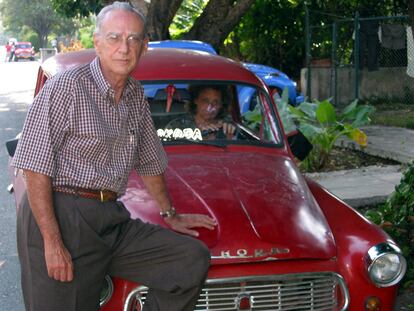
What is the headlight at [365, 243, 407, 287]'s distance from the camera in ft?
11.8

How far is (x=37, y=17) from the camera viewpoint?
7375 cm

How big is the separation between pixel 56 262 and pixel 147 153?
0.82 meters

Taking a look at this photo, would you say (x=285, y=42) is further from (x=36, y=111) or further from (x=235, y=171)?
(x=36, y=111)

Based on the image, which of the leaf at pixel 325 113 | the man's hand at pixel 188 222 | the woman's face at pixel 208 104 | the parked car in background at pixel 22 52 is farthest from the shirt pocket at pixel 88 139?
the parked car in background at pixel 22 52

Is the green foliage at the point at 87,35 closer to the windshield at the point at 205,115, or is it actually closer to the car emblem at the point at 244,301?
the windshield at the point at 205,115

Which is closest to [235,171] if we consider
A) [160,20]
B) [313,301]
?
[313,301]

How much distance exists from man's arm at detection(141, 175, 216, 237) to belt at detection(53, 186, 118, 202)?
466 millimetres

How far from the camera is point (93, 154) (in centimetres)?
308

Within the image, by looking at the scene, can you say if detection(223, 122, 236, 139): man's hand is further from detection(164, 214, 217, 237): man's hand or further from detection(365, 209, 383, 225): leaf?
detection(365, 209, 383, 225): leaf

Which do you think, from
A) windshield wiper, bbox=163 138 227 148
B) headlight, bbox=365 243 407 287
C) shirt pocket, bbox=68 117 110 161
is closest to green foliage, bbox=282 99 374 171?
windshield wiper, bbox=163 138 227 148

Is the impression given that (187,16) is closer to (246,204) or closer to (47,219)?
(246,204)

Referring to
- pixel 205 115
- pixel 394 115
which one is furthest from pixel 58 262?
pixel 394 115

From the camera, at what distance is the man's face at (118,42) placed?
3148 millimetres

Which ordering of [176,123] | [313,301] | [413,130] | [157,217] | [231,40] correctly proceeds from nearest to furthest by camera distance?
1. [313,301]
2. [157,217]
3. [176,123]
4. [413,130]
5. [231,40]
